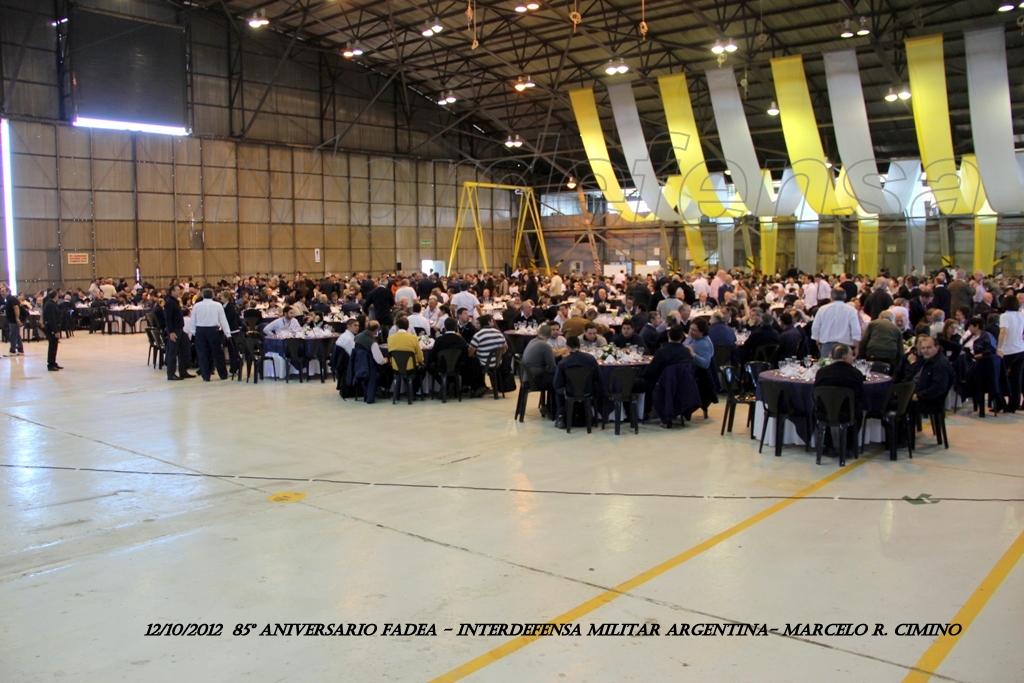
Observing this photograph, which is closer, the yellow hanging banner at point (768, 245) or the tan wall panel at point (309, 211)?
the yellow hanging banner at point (768, 245)

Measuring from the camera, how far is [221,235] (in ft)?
98.8

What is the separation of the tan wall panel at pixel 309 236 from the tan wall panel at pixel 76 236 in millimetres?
7962

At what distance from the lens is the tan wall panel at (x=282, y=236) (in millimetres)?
31859

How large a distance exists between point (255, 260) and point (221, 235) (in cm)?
168

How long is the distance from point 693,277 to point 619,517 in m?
15.3

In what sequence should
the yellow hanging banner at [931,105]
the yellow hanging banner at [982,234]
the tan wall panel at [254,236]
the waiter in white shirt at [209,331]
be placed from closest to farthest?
the waiter in white shirt at [209,331], the yellow hanging banner at [931,105], the yellow hanging banner at [982,234], the tan wall panel at [254,236]

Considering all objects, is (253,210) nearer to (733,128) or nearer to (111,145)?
(111,145)

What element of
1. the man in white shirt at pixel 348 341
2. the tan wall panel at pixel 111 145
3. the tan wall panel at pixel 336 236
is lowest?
the man in white shirt at pixel 348 341

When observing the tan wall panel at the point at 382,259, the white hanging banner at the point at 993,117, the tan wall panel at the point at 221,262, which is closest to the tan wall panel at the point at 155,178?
the tan wall panel at the point at 221,262

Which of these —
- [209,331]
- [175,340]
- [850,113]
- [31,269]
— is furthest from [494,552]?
[31,269]

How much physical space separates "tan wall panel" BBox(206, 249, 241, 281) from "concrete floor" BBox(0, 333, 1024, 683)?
71.0 feet

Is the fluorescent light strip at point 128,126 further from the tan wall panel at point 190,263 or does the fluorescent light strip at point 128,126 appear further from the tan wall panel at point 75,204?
the tan wall panel at point 190,263

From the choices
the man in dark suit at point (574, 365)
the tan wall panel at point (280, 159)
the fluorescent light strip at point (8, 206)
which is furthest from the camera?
the tan wall panel at point (280, 159)

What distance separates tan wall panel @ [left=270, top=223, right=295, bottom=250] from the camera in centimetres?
3186
